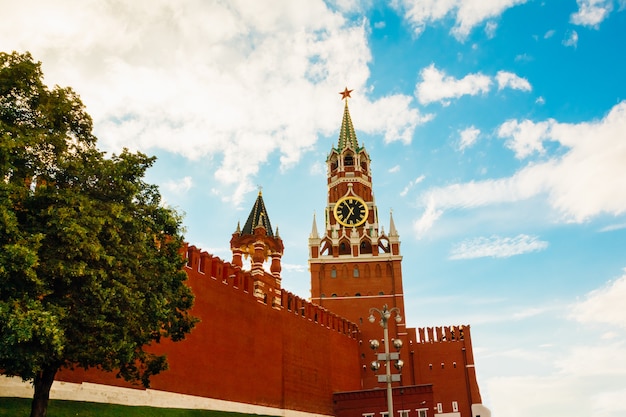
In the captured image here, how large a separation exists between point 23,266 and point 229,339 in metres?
17.8

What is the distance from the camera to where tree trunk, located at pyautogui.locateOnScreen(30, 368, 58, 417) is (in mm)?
15469

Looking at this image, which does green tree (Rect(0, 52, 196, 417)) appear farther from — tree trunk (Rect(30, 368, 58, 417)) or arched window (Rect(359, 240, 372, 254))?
arched window (Rect(359, 240, 372, 254))

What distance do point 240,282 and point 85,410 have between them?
1326 cm

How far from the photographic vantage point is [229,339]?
3025cm

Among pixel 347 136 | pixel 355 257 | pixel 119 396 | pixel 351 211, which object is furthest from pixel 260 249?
pixel 347 136

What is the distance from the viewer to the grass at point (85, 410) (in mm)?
18031

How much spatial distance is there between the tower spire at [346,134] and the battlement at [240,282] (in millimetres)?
23475

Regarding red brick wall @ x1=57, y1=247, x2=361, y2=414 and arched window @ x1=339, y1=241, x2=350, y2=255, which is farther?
arched window @ x1=339, y1=241, x2=350, y2=255

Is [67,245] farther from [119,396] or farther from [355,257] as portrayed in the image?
[355,257]

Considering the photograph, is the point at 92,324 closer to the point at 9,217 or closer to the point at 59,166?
the point at 9,217

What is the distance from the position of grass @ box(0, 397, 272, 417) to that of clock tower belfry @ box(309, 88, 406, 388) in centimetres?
2710

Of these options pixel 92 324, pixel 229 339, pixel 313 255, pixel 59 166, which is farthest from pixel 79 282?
pixel 313 255

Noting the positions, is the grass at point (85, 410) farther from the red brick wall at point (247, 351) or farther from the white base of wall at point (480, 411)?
the white base of wall at point (480, 411)

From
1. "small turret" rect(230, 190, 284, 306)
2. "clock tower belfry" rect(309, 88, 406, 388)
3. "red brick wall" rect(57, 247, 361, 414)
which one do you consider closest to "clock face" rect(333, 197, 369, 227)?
"clock tower belfry" rect(309, 88, 406, 388)
